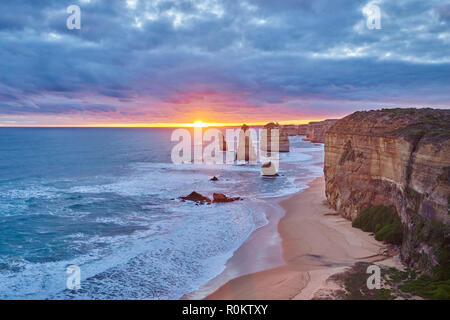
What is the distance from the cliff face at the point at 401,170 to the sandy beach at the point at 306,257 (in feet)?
6.25

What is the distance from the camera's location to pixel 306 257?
1656 centimetres

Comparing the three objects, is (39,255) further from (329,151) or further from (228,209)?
(329,151)

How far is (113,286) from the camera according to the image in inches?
554

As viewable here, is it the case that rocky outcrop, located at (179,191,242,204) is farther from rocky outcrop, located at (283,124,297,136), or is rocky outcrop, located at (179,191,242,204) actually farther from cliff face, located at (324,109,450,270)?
rocky outcrop, located at (283,124,297,136)

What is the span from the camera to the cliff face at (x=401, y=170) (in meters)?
12.9

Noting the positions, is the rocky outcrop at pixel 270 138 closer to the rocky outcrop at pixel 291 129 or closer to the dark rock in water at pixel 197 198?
the dark rock in water at pixel 197 198

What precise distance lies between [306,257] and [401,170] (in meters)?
7.38

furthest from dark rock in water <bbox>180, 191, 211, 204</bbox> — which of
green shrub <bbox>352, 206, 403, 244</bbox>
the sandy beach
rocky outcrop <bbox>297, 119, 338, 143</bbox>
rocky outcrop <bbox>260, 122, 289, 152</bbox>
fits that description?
rocky outcrop <bbox>297, 119, 338, 143</bbox>

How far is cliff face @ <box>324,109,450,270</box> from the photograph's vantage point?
12938 millimetres

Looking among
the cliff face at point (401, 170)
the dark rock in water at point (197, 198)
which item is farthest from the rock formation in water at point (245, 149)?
the cliff face at point (401, 170)

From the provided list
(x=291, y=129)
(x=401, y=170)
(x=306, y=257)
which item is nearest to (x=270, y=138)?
(x=401, y=170)

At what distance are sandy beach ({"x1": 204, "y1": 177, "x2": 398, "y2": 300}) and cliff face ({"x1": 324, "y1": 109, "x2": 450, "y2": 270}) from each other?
6.25 feet

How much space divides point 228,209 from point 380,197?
13.9m

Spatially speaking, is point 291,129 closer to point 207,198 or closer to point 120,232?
point 207,198
